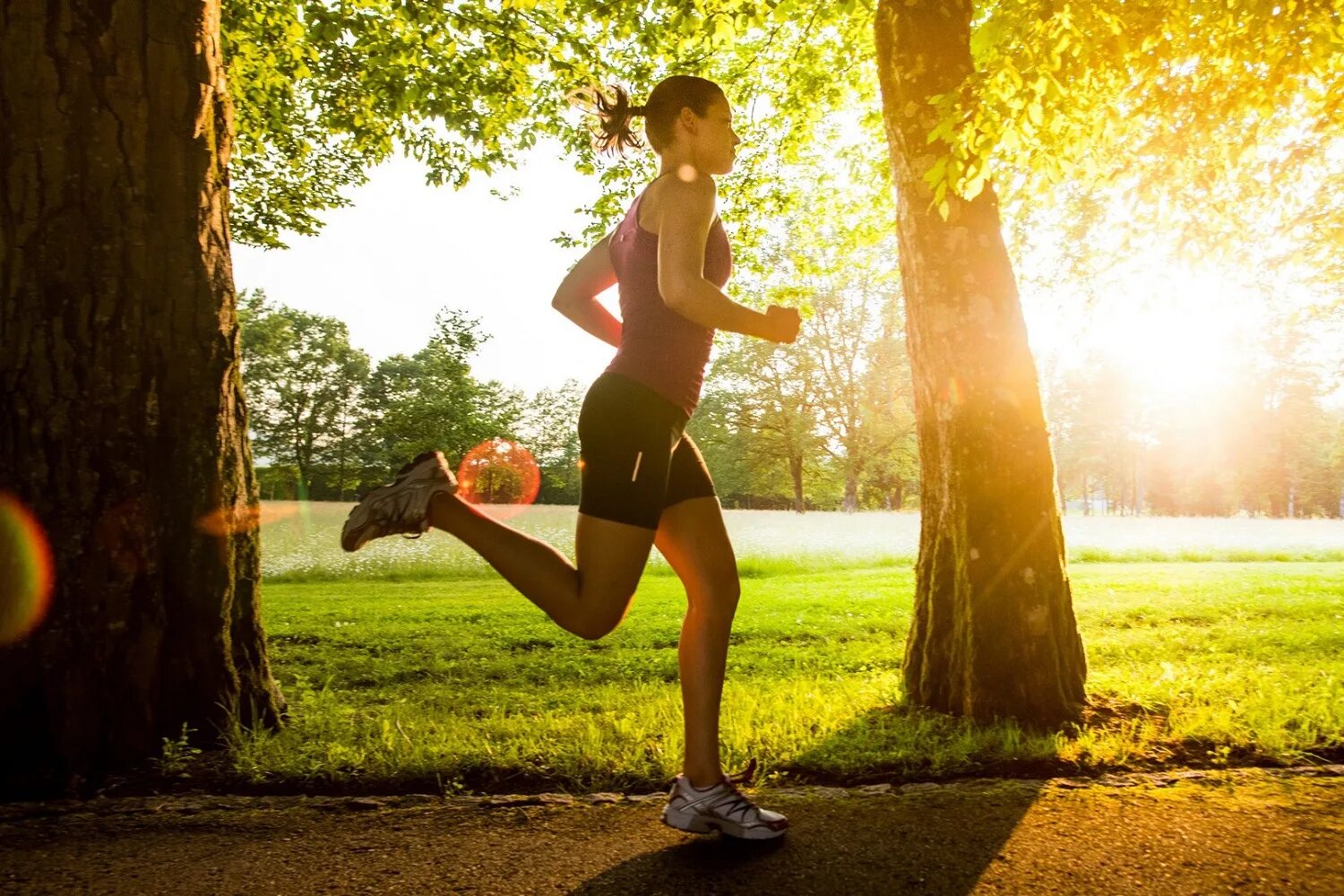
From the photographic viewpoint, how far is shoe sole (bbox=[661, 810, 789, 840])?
8.65 feet

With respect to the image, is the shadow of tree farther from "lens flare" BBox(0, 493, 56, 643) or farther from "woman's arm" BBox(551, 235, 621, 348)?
"lens flare" BBox(0, 493, 56, 643)

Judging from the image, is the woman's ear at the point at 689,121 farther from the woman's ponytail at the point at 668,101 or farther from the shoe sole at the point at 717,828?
the shoe sole at the point at 717,828

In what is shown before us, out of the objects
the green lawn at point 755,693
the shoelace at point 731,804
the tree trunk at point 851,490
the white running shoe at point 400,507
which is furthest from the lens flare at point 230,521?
the tree trunk at point 851,490

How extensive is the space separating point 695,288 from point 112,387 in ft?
7.84

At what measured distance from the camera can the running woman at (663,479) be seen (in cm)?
249

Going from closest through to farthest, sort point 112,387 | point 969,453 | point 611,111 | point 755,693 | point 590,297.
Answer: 1. point 590,297
2. point 611,111
3. point 112,387
4. point 969,453
5. point 755,693

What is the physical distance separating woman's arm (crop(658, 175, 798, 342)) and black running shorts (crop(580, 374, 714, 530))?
0.28 metres

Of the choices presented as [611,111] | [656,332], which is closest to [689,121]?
[611,111]

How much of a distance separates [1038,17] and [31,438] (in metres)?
4.75

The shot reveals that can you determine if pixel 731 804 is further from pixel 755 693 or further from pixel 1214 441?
pixel 1214 441

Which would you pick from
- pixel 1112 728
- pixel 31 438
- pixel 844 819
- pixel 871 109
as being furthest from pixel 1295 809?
pixel 871 109

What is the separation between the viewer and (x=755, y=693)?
5.22 meters

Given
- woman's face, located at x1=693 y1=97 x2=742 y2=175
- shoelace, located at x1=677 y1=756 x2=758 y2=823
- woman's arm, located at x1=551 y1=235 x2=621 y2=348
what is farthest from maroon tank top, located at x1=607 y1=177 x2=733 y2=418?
shoelace, located at x1=677 y1=756 x2=758 y2=823

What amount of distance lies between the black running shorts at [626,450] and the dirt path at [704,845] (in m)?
1.06
